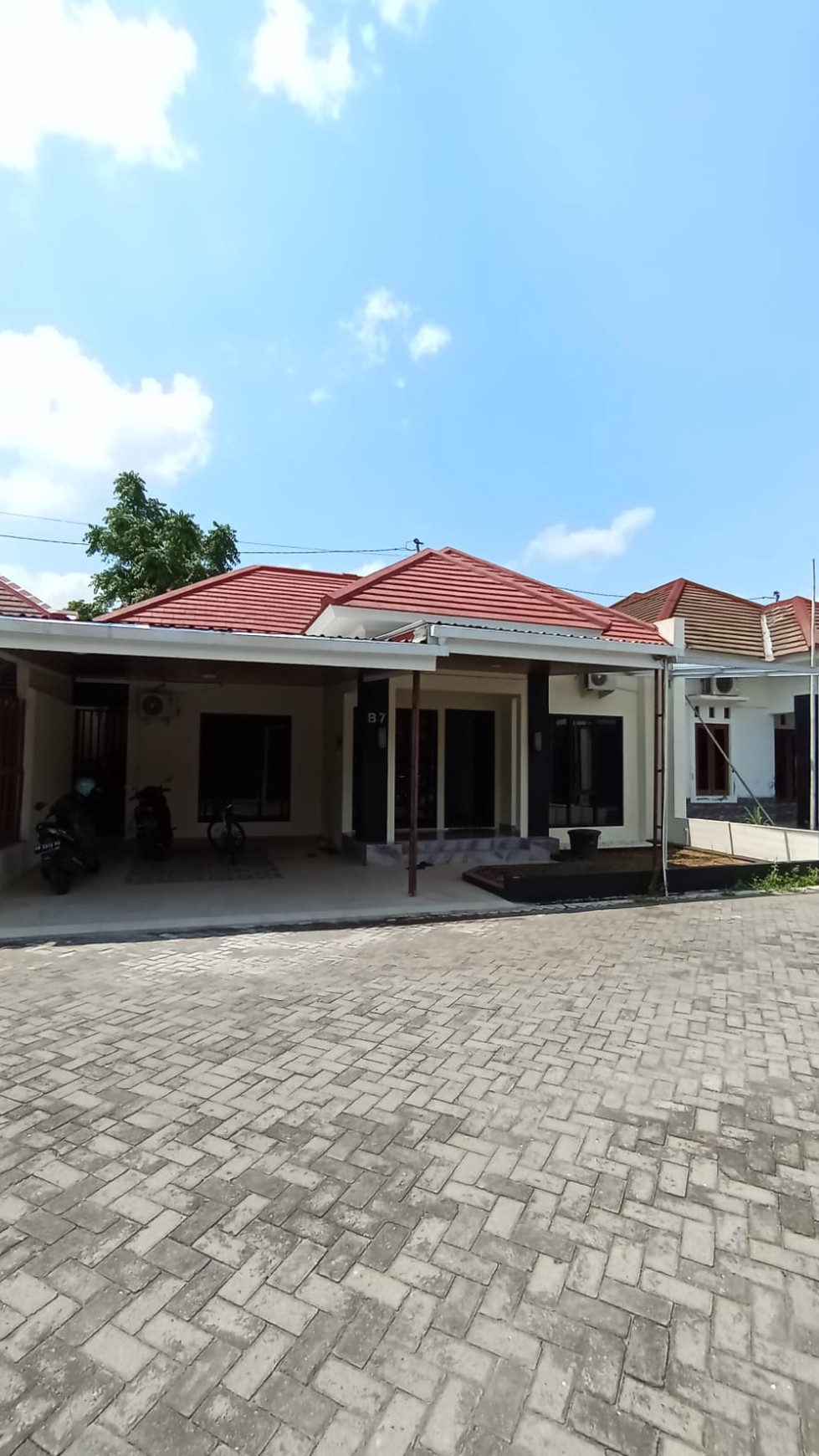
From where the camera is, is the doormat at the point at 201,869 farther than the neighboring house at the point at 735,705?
No

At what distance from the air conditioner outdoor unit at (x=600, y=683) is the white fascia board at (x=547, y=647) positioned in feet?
9.43

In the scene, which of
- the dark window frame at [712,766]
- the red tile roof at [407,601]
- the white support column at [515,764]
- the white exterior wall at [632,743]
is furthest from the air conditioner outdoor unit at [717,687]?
the white support column at [515,764]

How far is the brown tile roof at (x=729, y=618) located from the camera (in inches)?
640

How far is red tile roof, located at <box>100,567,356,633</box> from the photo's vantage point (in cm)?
1077

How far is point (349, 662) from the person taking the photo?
294 inches

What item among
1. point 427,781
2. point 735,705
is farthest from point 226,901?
point 735,705

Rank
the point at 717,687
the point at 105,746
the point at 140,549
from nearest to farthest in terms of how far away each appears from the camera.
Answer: the point at 105,746 < the point at 717,687 < the point at 140,549

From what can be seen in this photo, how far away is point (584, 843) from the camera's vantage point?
37.1 feet

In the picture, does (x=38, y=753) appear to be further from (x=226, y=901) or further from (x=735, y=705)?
(x=735, y=705)

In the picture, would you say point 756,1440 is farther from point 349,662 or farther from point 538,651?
point 538,651

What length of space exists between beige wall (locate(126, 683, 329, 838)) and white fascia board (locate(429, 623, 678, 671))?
512 centimetres

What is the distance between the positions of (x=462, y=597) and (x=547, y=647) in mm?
2025

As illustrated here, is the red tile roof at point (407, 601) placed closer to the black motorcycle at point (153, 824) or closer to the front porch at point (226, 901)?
the black motorcycle at point (153, 824)

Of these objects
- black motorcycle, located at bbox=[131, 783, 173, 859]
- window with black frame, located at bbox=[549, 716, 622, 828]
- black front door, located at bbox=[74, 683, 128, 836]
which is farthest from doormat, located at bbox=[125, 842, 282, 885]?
window with black frame, located at bbox=[549, 716, 622, 828]
